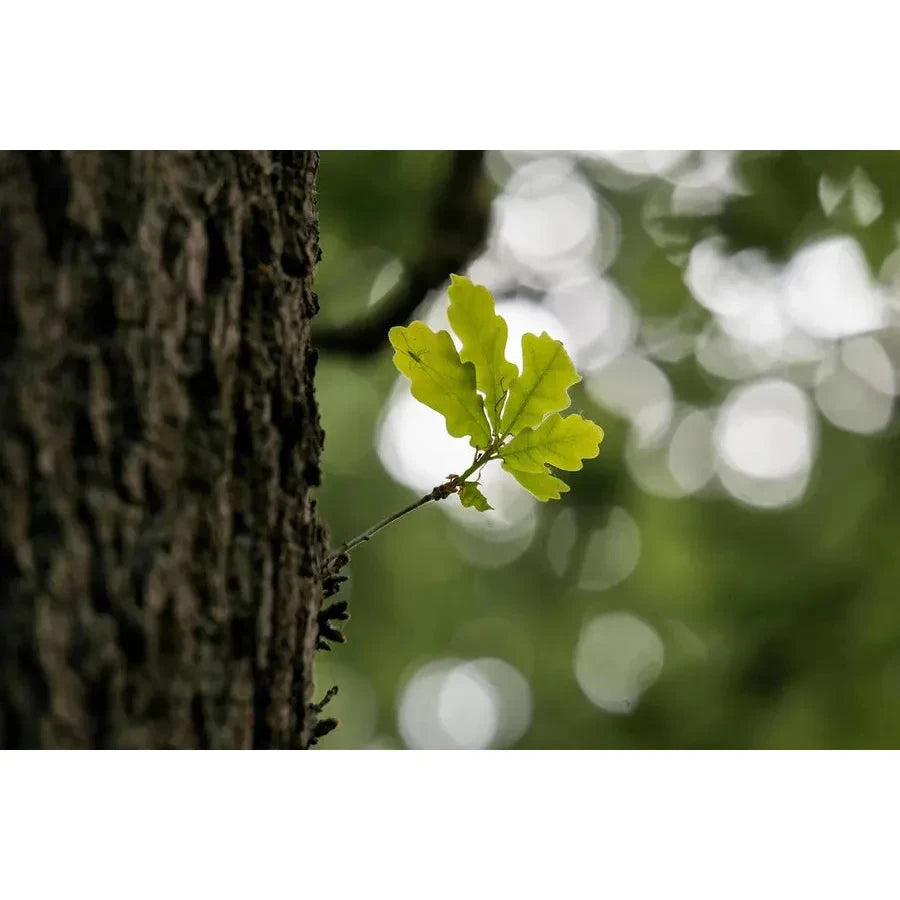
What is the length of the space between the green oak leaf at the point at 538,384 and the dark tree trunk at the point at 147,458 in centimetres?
29

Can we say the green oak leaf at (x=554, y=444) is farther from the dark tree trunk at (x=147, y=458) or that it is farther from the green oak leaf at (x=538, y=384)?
the dark tree trunk at (x=147, y=458)

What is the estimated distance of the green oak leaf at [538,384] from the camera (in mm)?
965

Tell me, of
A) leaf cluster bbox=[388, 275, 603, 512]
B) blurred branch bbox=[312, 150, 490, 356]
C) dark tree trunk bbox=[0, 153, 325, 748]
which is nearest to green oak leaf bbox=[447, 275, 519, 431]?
leaf cluster bbox=[388, 275, 603, 512]

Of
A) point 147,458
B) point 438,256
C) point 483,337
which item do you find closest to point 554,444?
point 483,337

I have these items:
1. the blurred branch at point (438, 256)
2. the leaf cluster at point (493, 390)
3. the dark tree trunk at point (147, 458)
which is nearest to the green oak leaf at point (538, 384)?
the leaf cluster at point (493, 390)

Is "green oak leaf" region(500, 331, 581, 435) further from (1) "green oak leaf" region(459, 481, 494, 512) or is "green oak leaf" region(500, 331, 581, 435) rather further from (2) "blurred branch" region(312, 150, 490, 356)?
(2) "blurred branch" region(312, 150, 490, 356)

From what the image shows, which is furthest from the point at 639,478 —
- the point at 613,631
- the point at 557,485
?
the point at 557,485

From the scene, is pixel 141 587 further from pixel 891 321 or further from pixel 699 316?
pixel 699 316

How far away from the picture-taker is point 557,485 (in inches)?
40.8

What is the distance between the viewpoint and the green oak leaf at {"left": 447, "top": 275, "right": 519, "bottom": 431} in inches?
36.7

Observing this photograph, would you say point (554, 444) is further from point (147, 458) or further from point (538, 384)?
point (147, 458)

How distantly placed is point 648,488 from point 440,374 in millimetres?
3326

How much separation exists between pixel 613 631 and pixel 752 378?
4.57 ft

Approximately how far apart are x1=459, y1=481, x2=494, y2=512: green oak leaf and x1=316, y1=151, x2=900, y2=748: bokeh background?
173 cm
